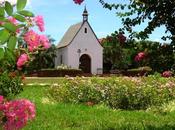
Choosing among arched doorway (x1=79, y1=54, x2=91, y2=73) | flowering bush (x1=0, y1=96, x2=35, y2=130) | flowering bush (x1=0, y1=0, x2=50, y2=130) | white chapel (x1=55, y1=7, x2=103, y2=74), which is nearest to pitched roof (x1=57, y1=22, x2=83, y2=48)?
white chapel (x1=55, y1=7, x2=103, y2=74)

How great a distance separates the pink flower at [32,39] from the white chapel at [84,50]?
205 feet

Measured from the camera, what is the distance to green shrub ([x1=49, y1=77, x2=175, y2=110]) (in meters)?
12.3

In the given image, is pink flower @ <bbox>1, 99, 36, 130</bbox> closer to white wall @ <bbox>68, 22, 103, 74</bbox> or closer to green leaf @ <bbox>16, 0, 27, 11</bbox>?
green leaf @ <bbox>16, 0, 27, 11</bbox>

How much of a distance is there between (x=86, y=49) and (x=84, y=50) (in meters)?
0.39

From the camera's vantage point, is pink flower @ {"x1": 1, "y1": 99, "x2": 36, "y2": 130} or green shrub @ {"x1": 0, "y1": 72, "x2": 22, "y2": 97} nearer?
pink flower @ {"x1": 1, "y1": 99, "x2": 36, "y2": 130}

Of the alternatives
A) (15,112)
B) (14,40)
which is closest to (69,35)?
(15,112)

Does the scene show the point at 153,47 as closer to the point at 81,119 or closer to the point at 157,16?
the point at 157,16

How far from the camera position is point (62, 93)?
44.6ft

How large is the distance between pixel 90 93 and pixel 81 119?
3403mm

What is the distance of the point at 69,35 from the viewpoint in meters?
69.3

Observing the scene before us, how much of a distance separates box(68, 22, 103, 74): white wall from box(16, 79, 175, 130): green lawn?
54.0 metres

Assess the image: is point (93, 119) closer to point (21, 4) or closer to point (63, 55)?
point (21, 4)

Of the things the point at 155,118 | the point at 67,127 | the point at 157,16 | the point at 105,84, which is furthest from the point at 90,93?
the point at 157,16

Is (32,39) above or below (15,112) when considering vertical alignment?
above
